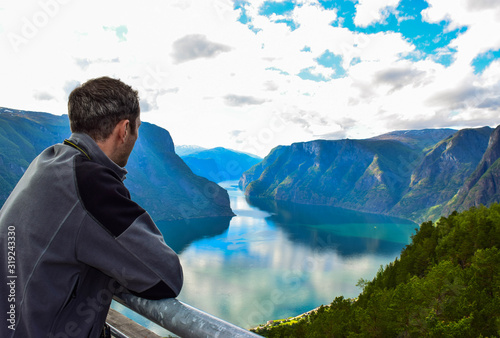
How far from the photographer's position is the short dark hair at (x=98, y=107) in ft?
5.61

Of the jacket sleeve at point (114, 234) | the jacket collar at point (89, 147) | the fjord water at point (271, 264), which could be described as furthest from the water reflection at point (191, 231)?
the jacket sleeve at point (114, 234)

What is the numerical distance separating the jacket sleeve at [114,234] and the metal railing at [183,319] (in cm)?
16

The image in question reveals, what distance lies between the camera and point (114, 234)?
4.56 ft

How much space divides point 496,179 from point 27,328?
205 metres

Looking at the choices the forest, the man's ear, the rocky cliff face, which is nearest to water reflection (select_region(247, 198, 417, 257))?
the rocky cliff face

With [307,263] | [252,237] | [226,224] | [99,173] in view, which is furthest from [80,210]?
[226,224]

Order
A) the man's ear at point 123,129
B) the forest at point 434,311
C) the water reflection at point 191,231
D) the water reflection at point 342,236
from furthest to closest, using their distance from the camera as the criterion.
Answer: the water reflection at point 342,236 < the water reflection at point 191,231 < the forest at point 434,311 < the man's ear at point 123,129

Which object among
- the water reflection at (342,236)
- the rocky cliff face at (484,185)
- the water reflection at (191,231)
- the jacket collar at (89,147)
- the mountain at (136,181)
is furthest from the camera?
the rocky cliff face at (484,185)

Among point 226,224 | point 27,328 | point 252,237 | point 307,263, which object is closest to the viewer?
point 27,328

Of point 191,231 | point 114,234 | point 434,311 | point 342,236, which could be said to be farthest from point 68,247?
point 342,236

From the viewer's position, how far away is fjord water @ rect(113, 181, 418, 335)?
174 ft

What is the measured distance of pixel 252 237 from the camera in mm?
103312

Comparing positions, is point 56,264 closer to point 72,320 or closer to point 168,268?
point 72,320

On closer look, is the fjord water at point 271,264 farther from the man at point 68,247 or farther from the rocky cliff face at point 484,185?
the rocky cliff face at point 484,185
